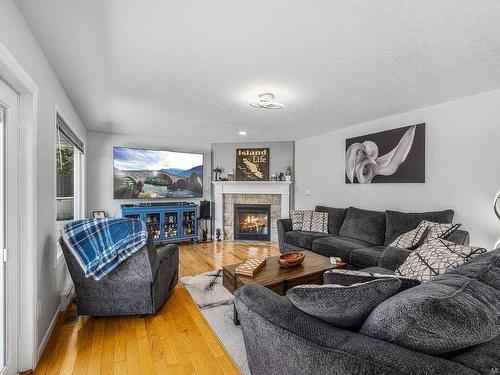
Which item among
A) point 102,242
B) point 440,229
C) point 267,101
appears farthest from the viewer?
point 267,101

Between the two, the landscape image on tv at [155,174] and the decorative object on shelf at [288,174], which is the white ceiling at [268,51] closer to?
the landscape image on tv at [155,174]

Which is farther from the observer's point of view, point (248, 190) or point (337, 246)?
point (248, 190)

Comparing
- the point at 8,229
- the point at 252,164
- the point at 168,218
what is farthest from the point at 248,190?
the point at 8,229

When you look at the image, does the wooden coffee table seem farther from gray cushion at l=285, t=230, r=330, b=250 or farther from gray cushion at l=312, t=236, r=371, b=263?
gray cushion at l=285, t=230, r=330, b=250

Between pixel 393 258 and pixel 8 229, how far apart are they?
9.75ft

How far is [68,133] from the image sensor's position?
2.97 metres

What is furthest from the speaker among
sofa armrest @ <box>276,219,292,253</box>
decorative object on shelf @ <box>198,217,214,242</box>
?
sofa armrest @ <box>276,219,292,253</box>

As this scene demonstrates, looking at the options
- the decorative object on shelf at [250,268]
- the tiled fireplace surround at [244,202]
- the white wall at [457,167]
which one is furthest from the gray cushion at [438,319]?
the tiled fireplace surround at [244,202]

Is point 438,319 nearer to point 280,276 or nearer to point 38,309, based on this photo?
point 280,276

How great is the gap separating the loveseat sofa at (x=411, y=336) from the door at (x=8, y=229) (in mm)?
1650

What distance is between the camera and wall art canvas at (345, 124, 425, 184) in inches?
130

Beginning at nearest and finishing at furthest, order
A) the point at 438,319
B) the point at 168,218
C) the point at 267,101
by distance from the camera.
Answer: the point at 438,319 → the point at 267,101 → the point at 168,218

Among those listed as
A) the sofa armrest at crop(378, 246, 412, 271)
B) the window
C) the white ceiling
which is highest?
the white ceiling

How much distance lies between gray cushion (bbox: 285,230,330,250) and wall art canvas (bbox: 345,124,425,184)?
1154mm
